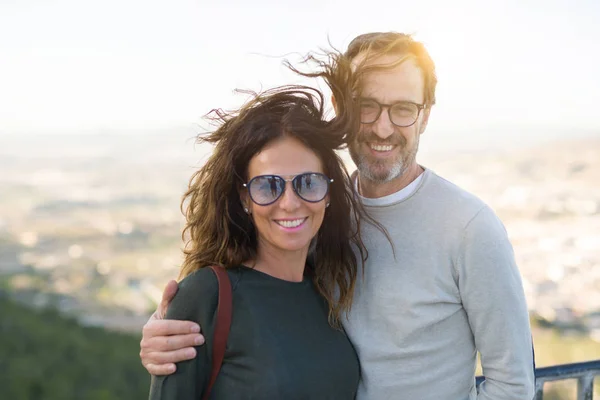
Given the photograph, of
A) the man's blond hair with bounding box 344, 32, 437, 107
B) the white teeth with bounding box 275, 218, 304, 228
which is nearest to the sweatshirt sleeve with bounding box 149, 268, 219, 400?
the white teeth with bounding box 275, 218, 304, 228

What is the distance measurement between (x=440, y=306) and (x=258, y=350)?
72 cm

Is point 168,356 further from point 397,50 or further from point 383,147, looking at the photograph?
point 397,50

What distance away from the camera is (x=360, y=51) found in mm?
2438

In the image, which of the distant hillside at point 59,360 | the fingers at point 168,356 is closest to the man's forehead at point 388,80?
the fingers at point 168,356

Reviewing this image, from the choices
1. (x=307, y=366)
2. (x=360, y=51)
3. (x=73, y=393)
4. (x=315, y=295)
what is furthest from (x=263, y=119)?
(x=73, y=393)

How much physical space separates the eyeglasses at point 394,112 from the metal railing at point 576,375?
3.95 feet

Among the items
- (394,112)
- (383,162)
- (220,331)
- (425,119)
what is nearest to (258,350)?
(220,331)

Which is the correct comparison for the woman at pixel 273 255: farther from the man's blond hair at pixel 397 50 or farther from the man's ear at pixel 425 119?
the man's ear at pixel 425 119

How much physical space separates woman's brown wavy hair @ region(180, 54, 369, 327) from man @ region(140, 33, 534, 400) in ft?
0.31

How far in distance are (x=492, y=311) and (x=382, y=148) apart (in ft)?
2.40

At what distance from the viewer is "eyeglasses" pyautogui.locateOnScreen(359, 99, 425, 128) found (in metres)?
2.36

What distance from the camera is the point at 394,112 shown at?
237 cm

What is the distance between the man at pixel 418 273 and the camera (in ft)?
7.27

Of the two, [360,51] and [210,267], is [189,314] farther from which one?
[360,51]
